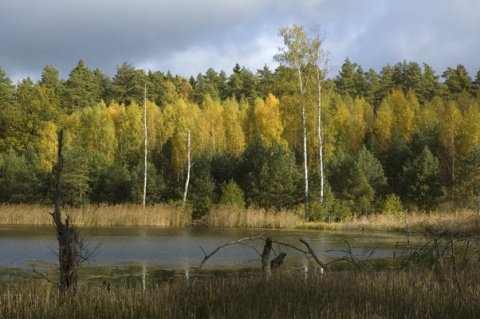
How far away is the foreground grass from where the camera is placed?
265 inches

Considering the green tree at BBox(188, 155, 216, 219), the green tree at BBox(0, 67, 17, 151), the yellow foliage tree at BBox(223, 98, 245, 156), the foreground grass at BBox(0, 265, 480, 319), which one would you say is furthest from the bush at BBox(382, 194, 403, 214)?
the green tree at BBox(0, 67, 17, 151)

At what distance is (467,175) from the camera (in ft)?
136

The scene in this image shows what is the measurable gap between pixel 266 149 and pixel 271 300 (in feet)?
117

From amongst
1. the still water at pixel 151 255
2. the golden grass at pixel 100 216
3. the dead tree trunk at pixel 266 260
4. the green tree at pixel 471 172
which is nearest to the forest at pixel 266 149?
the green tree at pixel 471 172

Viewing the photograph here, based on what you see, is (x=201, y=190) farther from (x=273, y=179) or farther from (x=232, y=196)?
(x=273, y=179)

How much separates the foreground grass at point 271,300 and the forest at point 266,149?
64.5ft

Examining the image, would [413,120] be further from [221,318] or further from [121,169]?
[221,318]

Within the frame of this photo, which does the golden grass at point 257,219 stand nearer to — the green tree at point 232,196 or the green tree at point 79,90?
the green tree at point 232,196

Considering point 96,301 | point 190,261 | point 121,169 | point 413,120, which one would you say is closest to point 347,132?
point 413,120

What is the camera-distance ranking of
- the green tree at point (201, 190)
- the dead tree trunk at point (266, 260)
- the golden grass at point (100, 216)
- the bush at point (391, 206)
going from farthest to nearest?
the green tree at point (201, 190), the bush at point (391, 206), the golden grass at point (100, 216), the dead tree trunk at point (266, 260)

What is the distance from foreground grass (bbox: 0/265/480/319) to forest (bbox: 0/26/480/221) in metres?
19.7

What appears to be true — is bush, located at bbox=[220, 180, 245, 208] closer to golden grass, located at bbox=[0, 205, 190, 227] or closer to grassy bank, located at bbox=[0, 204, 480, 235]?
grassy bank, located at bbox=[0, 204, 480, 235]

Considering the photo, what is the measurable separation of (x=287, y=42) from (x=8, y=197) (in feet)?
78.2

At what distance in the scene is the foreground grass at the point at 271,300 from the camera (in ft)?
22.1
